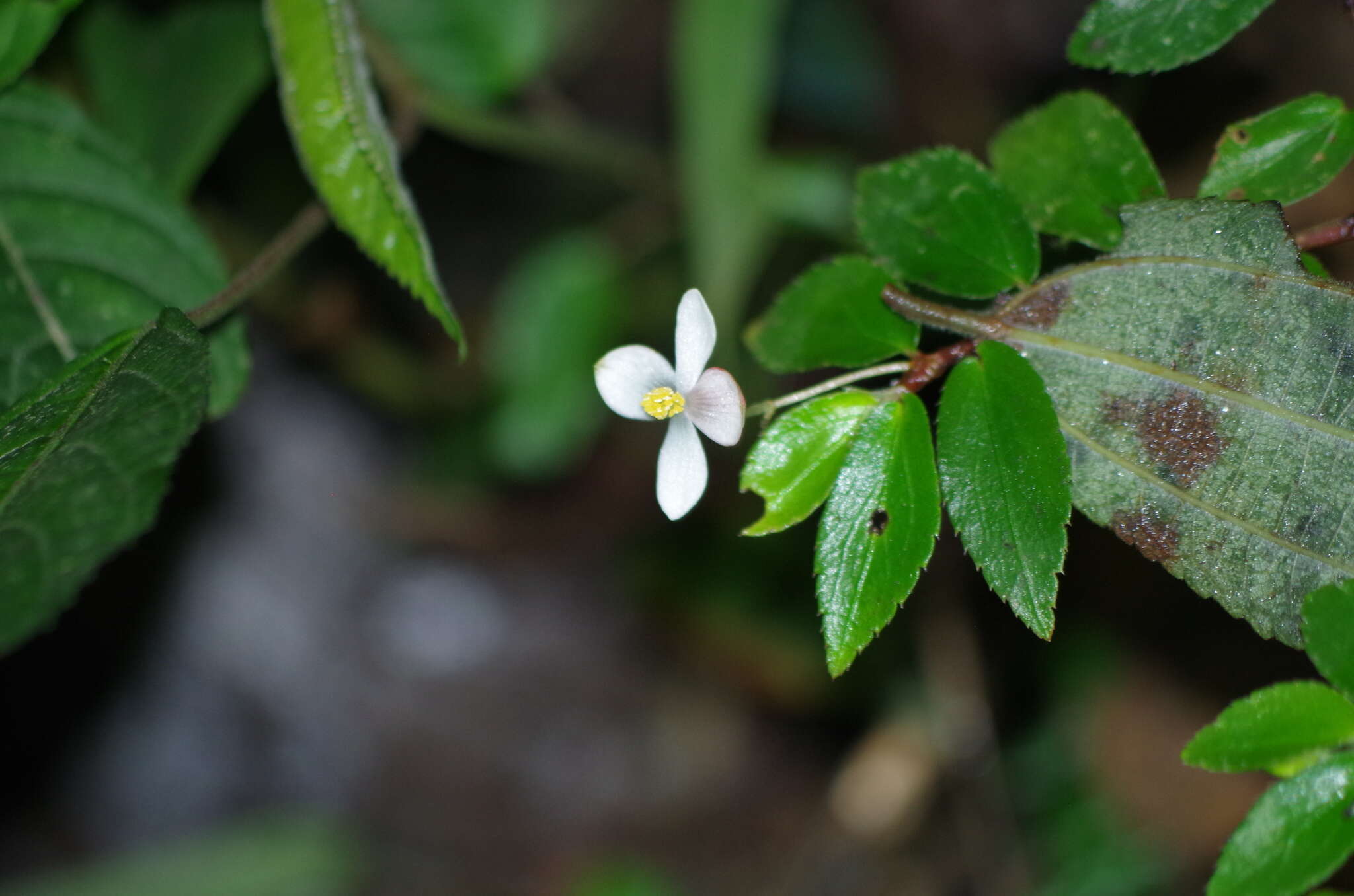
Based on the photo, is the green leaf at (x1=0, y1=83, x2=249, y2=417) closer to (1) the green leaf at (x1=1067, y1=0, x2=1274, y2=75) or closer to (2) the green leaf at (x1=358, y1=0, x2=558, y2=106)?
(2) the green leaf at (x1=358, y1=0, x2=558, y2=106)

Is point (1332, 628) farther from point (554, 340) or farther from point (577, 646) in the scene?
point (577, 646)

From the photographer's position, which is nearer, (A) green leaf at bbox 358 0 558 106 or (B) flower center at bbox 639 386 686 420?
(B) flower center at bbox 639 386 686 420

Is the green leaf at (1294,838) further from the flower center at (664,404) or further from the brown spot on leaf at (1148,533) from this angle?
the flower center at (664,404)

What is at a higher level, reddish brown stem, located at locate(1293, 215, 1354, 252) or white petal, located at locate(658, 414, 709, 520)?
white petal, located at locate(658, 414, 709, 520)

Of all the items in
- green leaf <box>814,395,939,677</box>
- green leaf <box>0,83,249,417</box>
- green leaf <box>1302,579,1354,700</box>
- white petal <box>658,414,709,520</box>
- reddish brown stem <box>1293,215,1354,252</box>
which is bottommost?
green leaf <box>1302,579,1354,700</box>

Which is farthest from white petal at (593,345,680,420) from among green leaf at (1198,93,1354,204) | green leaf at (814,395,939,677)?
green leaf at (1198,93,1354,204)

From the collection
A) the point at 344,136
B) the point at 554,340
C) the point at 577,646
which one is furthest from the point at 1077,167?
the point at 577,646
